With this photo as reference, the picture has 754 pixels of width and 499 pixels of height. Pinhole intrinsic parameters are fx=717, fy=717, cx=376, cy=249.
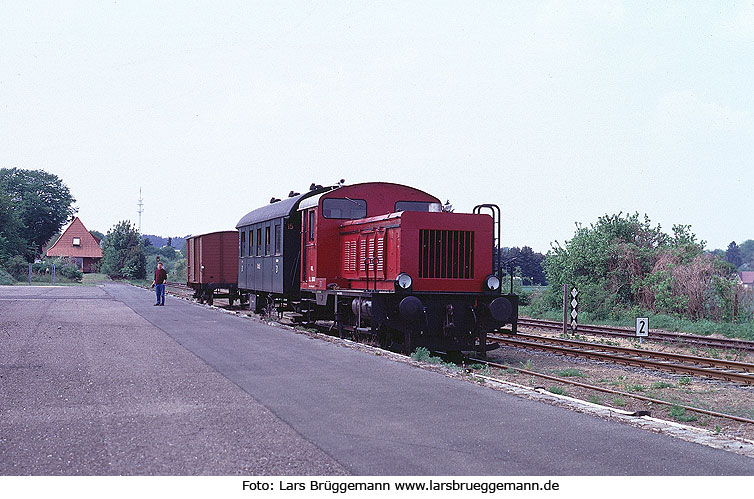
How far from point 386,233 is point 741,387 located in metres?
6.62

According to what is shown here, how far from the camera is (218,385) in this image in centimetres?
899

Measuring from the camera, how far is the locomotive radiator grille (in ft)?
44.4

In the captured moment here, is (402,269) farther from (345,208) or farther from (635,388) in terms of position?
(635,388)

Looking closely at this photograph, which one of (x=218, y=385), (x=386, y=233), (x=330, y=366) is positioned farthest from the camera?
(x=386, y=233)

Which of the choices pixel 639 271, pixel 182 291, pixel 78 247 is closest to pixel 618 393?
pixel 639 271

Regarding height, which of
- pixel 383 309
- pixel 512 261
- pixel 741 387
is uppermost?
pixel 512 261

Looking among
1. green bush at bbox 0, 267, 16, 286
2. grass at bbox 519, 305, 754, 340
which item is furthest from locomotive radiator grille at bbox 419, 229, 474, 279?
green bush at bbox 0, 267, 16, 286

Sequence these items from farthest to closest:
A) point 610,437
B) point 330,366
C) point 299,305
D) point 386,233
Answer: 1. point 299,305
2. point 386,233
3. point 330,366
4. point 610,437

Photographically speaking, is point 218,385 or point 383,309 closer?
point 218,385

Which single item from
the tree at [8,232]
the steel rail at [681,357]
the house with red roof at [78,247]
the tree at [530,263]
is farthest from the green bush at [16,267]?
the steel rail at [681,357]

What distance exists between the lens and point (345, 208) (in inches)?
637

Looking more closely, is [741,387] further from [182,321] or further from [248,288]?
[248,288]

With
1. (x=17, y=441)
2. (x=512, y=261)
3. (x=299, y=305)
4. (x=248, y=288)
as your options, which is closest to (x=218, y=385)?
(x=17, y=441)

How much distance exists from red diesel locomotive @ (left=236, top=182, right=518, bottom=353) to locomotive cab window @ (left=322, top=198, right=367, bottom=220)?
2cm
